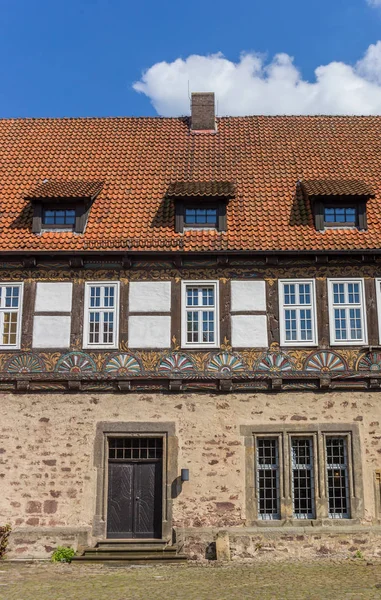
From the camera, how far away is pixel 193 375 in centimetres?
1540

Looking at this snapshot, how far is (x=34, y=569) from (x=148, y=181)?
9193 millimetres

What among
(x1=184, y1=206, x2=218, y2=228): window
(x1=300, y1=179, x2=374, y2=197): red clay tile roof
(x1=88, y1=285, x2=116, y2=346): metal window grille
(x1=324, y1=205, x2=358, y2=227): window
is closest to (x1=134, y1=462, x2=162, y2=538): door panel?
(x1=88, y1=285, x2=116, y2=346): metal window grille

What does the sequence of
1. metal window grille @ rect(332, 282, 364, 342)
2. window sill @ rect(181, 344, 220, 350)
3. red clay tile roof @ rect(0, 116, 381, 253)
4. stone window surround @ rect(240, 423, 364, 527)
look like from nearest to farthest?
stone window surround @ rect(240, 423, 364, 527), window sill @ rect(181, 344, 220, 350), metal window grille @ rect(332, 282, 364, 342), red clay tile roof @ rect(0, 116, 381, 253)

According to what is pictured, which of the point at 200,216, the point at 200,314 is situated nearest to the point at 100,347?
the point at 200,314

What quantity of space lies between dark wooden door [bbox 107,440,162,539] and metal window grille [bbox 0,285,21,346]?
11.3ft

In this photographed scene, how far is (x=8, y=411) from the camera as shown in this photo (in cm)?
1541

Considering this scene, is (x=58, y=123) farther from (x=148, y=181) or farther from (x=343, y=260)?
(x=343, y=260)

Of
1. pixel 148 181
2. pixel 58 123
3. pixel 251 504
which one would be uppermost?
pixel 58 123

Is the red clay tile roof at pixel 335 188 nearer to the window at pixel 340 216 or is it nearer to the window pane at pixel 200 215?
the window at pixel 340 216

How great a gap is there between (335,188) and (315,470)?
6361mm

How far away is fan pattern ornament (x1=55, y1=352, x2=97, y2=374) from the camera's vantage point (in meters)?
15.5

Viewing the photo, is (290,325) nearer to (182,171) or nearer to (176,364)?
(176,364)

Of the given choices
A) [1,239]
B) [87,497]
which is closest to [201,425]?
[87,497]

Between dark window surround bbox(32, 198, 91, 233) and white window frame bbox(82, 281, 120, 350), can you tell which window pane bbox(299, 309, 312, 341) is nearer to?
white window frame bbox(82, 281, 120, 350)
